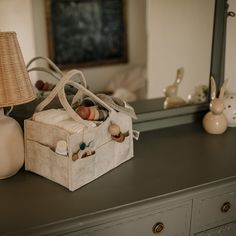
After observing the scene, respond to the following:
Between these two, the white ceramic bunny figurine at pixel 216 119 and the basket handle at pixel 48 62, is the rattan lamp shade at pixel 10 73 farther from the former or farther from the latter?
the white ceramic bunny figurine at pixel 216 119

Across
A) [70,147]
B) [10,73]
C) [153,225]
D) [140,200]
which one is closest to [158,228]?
[153,225]

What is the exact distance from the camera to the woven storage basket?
3.29 ft

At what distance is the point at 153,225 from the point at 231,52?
93 cm

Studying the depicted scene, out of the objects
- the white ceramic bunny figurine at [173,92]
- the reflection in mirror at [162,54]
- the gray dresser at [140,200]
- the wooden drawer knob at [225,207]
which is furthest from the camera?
the white ceramic bunny figurine at [173,92]

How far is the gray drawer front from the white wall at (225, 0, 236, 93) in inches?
27.2

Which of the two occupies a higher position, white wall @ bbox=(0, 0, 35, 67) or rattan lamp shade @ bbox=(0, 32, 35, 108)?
white wall @ bbox=(0, 0, 35, 67)

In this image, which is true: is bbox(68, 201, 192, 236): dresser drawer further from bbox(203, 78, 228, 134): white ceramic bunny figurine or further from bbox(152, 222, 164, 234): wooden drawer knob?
bbox(203, 78, 228, 134): white ceramic bunny figurine

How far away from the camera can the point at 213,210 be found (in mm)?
1123

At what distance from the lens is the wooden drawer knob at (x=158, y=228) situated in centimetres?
104

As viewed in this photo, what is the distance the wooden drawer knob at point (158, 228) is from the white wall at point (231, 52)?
2.79ft

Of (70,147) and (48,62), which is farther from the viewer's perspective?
(48,62)

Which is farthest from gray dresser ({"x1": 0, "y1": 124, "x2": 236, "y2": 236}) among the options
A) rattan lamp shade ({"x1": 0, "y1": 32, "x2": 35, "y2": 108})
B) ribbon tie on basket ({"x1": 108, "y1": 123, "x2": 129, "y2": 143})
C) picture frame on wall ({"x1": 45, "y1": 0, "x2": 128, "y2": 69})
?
picture frame on wall ({"x1": 45, "y1": 0, "x2": 128, "y2": 69})

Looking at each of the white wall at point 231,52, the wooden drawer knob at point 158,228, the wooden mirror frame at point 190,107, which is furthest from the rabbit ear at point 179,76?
the wooden drawer knob at point 158,228

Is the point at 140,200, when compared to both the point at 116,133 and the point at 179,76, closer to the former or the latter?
the point at 116,133
